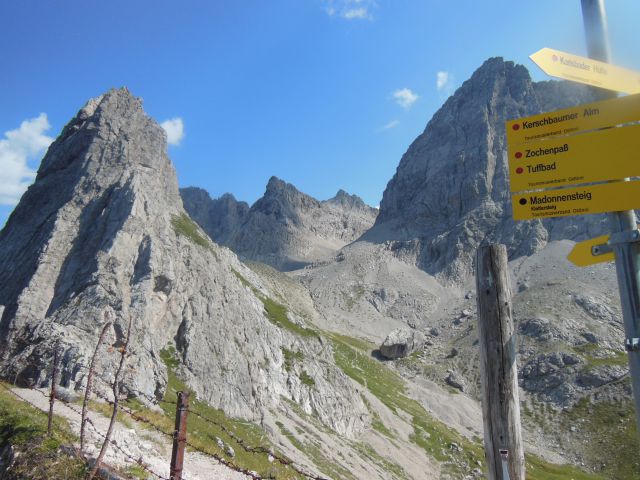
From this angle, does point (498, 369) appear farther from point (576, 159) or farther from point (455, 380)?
point (455, 380)

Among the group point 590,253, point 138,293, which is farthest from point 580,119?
point 138,293

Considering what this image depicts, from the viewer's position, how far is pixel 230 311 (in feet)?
187

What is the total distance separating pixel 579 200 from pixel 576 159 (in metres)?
0.48

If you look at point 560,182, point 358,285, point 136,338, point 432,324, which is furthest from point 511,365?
point 358,285

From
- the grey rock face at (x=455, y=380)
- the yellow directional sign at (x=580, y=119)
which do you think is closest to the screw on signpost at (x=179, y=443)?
the yellow directional sign at (x=580, y=119)

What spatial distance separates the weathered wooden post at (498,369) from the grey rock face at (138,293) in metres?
25.7

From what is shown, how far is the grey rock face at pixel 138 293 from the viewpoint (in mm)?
39219

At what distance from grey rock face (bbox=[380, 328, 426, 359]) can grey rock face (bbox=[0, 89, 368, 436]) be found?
49.6 metres

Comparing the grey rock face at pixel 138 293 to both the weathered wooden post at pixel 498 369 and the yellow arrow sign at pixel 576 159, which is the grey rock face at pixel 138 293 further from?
the yellow arrow sign at pixel 576 159

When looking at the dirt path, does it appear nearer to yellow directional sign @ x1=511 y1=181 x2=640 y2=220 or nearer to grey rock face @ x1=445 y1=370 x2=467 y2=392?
yellow directional sign @ x1=511 y1=181 x2=640 y2=220

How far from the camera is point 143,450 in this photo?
51.5 ft

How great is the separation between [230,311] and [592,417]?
79791 millimetres

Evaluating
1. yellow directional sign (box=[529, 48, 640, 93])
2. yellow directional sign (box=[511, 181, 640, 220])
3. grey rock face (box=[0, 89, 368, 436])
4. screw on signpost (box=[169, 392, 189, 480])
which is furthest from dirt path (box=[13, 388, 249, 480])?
yellow directional sign (box=[529, 48, 640, 93])

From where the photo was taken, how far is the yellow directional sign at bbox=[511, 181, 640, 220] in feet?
15.4
